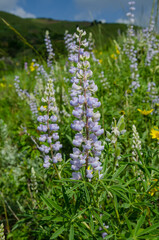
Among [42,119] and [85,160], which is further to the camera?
[42,119]

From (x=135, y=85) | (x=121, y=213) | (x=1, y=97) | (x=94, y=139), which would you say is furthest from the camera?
(x=1, y=97)

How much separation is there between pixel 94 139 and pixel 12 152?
6.73ft

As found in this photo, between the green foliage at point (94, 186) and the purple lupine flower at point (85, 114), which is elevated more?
the purple lupine flower at point (85, 114)

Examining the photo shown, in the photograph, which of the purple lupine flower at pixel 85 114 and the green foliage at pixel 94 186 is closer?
the purple lupine flower at pixel 85 114

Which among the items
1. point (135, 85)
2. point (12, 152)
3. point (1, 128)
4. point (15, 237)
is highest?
point (135, 85)

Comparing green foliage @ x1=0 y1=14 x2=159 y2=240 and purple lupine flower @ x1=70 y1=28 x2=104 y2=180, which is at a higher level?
purple lupine flower @ x1=70 y1=28 x2=104 y2=180

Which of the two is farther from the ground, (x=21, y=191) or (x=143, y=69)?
(x=143, y=69)

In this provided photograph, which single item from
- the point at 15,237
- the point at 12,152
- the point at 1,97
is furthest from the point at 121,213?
the point at 1,97

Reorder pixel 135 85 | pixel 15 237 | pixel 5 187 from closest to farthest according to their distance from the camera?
pixel 15 237
pixel 5 187
pixel 135 85

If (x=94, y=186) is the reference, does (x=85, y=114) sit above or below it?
above

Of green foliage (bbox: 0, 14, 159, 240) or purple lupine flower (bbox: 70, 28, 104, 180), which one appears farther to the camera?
green foliage (bbox: 0, 14, 159, 240)

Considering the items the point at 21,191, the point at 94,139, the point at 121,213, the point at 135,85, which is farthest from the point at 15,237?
the point at 135,85

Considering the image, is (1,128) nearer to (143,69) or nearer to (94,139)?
(94,139)

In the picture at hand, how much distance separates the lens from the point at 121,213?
4.50 feet
